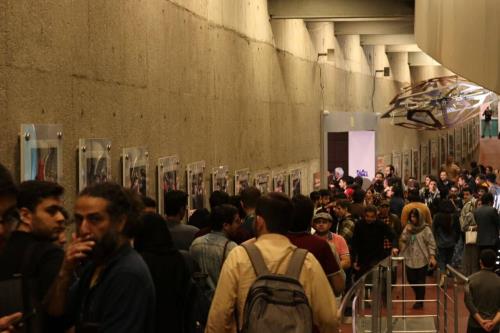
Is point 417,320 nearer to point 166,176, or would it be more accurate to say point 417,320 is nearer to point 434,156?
point 166,176

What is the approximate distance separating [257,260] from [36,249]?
4.47ft

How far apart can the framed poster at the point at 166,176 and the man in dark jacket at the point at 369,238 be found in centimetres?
249

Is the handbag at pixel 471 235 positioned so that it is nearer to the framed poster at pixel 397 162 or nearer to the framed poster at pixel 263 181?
the framed poster at pixel 263 181

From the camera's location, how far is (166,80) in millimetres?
13430

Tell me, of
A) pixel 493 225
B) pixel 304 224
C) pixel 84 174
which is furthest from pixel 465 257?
pixel 304 224

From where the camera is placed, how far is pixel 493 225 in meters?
17.7

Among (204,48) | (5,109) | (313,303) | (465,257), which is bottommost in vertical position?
(465,257)

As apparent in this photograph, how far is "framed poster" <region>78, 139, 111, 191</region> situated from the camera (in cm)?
977

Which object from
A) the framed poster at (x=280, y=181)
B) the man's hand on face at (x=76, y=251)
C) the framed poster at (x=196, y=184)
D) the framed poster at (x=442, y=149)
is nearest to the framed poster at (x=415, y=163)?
the framed poster at (x=442, y=149)

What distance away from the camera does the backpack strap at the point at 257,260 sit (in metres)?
5.79

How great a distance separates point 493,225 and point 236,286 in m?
12.5

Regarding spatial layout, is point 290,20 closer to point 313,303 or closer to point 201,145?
point 201,145

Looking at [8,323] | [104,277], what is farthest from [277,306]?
[8,323]

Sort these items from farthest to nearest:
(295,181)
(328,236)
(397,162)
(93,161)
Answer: (397,162)
(295,181)
(328,236)
(93,161)
